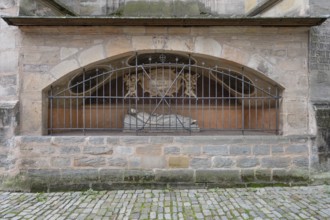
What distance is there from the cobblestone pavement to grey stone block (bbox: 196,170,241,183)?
18cm

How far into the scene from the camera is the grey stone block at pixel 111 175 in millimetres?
3926

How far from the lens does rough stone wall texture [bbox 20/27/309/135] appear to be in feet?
13.0

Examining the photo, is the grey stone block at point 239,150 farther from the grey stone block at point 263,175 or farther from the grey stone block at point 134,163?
the grey stone block at point 134,163

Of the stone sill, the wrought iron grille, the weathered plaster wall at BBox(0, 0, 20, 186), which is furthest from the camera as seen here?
the wrought iron grille

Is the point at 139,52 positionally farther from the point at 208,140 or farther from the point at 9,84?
the point at 9,84

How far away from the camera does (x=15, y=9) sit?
13.0 ft

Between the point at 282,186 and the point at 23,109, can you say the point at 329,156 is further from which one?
the point at 23,109

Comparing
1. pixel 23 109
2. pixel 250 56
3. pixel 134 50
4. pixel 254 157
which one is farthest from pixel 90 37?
pixel 254 157

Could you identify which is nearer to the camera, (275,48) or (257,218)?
(257,218)

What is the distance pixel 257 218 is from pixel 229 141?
1363 mm

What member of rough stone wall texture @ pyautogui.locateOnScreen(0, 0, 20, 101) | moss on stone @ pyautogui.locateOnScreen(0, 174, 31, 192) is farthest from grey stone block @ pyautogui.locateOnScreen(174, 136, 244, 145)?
rough stone wall texture @ pyautogui.locateOnScreen(0, 0, 20, 101)

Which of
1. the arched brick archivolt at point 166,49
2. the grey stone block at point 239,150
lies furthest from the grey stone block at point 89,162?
the grey stone block at point 239,150

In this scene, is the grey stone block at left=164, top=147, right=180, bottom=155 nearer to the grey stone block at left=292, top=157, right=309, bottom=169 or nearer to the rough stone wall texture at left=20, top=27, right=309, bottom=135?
the rough stone wall texture at left=20, top=27, right=309, bottom=135

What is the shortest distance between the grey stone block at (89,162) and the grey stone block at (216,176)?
5.18 feet
